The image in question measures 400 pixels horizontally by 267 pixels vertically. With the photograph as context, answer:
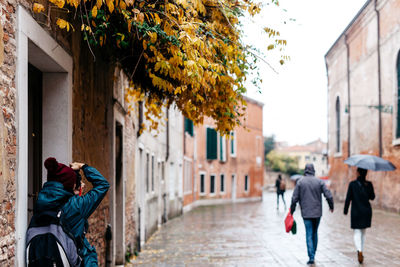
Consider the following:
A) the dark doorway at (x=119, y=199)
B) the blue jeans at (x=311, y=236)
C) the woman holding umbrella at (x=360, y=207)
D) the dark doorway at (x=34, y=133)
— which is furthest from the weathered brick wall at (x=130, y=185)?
the dark doorway at (x=34, y=133)

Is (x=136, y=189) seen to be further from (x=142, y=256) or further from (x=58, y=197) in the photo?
(x=58, y=197)

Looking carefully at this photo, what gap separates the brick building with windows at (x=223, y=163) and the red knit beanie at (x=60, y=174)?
24.5 meters

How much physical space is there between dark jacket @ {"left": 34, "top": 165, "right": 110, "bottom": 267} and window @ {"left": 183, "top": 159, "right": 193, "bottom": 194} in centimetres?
2430

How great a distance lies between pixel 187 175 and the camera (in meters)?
30.0

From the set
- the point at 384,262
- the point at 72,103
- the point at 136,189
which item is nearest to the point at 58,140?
the point at 72,103

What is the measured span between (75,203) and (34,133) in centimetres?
145

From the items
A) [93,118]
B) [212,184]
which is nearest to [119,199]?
[93,118]

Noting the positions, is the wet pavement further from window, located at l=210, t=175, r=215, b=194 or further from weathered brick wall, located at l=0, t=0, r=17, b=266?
window, located at l=210, t=175, r=215, b=194

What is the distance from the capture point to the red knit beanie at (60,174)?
4.15 m

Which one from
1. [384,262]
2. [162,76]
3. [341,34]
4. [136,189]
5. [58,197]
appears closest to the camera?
[58,197]

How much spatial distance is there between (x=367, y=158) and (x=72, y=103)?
703cm

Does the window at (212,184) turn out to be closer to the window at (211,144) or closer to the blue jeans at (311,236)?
the window at (211,144)

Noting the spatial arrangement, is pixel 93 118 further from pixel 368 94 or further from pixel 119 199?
pixel 368 94

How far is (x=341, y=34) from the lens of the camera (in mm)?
28906
